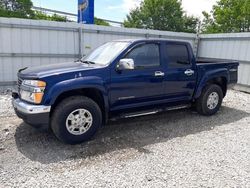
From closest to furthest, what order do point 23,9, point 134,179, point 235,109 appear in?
point 134,179, point 235,109, point 23,9

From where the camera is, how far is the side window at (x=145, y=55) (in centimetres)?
493

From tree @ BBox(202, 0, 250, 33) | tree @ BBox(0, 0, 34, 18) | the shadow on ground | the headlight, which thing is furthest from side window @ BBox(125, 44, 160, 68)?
tree @ BBox(0, 0, 34, 18)

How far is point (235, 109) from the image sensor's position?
285 inches

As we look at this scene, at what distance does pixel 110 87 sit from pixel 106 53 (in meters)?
0.84

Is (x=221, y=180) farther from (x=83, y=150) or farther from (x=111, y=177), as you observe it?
(x=83, y=150)

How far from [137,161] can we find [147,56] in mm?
2183

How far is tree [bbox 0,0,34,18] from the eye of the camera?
2341 cm

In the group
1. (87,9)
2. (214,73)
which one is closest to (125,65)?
(214,73)

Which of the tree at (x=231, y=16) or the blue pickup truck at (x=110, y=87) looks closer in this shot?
the blue pickup truck at (x=110, y=87)

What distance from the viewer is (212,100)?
21.0 feet

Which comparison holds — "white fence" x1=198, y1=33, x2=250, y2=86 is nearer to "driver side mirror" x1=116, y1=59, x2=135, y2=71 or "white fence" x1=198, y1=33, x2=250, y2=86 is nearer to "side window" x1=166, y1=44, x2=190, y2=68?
"side window" x1=166, y1=44, x2=190, y2=68

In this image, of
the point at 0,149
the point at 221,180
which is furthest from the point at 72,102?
the point at 221,180

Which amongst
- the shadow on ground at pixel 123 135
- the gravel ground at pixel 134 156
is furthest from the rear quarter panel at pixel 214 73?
the gravel ground at pixel 134 156

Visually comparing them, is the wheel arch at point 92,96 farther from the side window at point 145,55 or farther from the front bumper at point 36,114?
the side window at point 145,55
